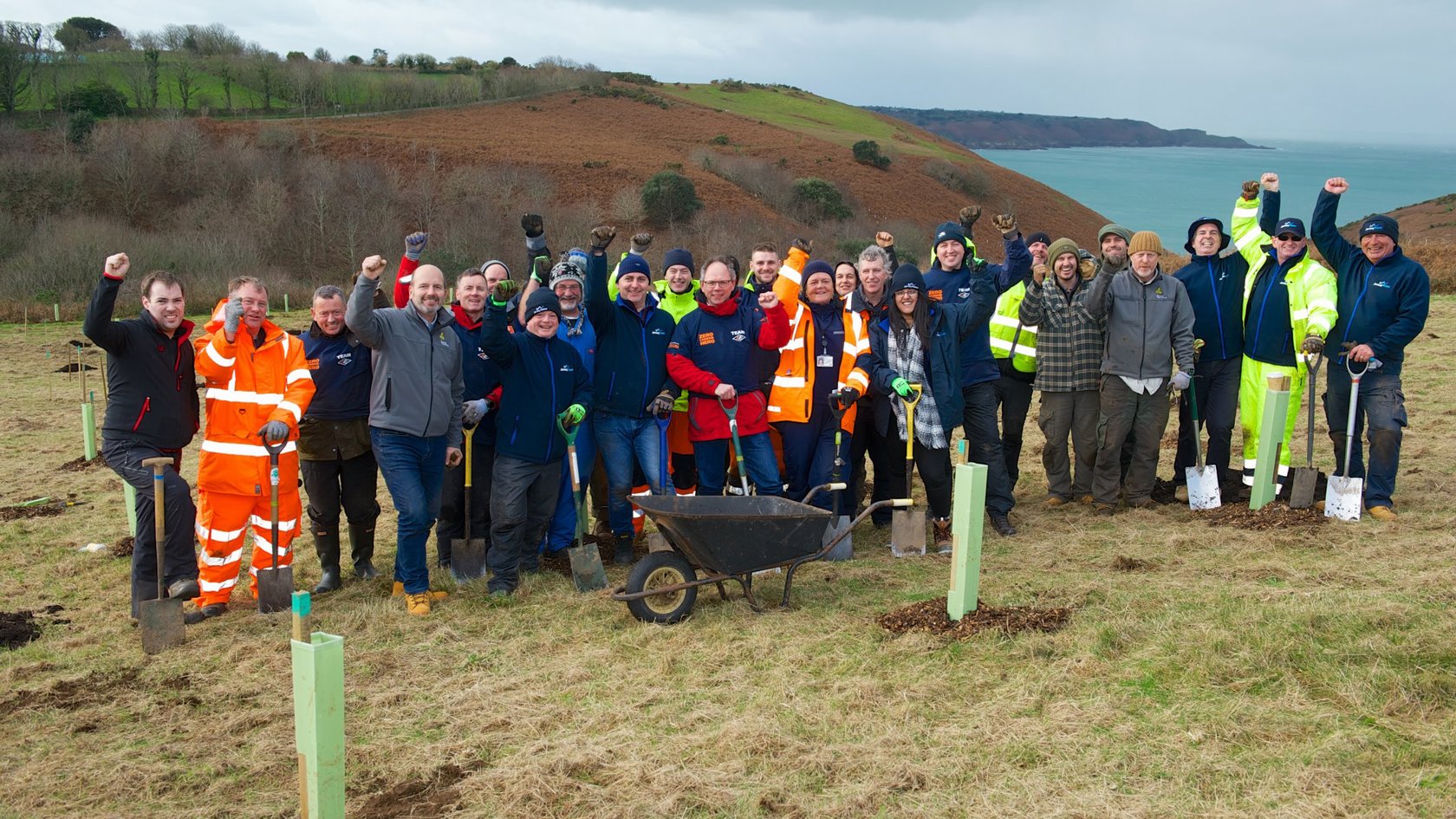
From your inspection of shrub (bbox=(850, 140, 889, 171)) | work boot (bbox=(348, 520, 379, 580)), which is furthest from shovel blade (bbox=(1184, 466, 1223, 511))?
shrub (bbox=(850, 140, 889, 171))

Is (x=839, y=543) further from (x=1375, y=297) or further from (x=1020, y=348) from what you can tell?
(x=1375, y=297)

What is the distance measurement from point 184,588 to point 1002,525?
16.0 feet

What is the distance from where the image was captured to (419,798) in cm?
373

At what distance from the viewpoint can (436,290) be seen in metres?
5.73

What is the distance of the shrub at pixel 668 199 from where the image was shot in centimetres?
4559

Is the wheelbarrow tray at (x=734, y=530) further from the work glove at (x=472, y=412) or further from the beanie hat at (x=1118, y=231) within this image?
the beanie hat at (x=1118, y=231)

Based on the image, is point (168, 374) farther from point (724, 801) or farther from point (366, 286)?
point (724, 801)

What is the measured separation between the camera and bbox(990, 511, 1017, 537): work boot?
706 cm

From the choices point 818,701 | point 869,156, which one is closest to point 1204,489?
point 818,701

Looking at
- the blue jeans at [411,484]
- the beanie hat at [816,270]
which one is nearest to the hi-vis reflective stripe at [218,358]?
the blue jeans at [411,484]

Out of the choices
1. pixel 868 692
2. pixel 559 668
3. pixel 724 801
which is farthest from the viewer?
pixel 559 668

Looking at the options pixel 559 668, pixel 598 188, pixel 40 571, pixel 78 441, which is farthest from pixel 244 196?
pixel 559 668

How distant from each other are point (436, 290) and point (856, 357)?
258 cm

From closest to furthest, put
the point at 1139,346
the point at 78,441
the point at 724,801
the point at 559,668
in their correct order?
the point at 724,801 → the point at 559,668 → the point at 1139,346 → the point at 78,441
